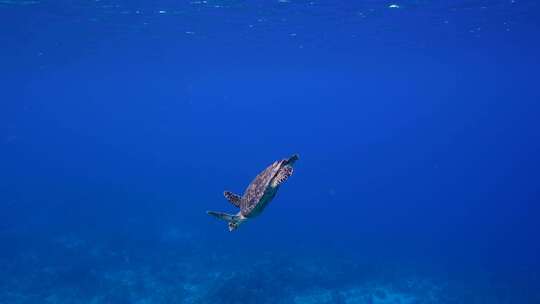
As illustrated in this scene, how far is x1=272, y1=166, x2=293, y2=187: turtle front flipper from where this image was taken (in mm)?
4113

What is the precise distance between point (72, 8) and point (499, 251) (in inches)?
1400

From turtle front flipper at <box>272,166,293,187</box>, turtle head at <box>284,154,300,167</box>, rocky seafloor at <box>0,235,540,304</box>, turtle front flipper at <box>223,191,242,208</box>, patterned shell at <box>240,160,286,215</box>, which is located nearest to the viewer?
turtle head at <box>284,154,300,167</box>

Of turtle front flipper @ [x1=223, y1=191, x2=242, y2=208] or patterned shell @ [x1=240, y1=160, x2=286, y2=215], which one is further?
turtle front flipper @ [x1=223, y1=191, x2=242, y2=208]

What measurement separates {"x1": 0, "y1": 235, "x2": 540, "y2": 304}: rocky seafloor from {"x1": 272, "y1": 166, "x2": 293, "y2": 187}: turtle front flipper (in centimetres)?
1606

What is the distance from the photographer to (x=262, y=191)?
4.56 meters

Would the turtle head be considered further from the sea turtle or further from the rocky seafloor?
the rocky seafloor

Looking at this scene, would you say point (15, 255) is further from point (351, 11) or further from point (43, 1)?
point (351, 11)

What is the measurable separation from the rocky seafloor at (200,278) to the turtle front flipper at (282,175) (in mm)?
16064

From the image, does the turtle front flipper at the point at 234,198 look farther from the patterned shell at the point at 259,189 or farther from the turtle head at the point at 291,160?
the turtle head at the point at 291,160

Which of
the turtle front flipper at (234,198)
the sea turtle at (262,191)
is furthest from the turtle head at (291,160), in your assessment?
the turtle front flipper at (234,198)

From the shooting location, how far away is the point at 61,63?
46500mm

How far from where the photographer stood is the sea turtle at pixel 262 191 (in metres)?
4.21

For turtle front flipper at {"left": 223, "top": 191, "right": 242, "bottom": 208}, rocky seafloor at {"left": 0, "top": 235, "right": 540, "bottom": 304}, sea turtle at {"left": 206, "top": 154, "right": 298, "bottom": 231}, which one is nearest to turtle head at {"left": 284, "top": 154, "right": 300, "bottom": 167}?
sea turtle at {"left": 206, "top": 154, "right": 298, "bottom": 231}

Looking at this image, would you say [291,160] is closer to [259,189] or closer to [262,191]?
[262,191]
